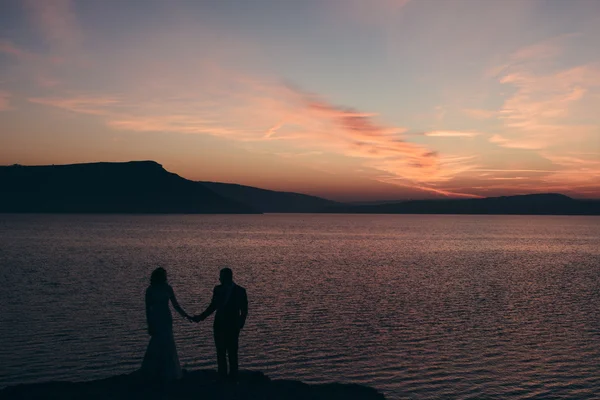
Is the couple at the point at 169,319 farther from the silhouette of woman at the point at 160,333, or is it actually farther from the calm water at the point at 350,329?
the calm water at the point at 350,329

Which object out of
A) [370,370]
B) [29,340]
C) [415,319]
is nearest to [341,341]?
[370,370]

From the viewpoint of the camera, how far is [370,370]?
806 inches

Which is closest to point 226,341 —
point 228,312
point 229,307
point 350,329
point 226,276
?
point 228,312

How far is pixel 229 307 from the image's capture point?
44.2 ft

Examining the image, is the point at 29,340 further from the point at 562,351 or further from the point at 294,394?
the point at 562,351

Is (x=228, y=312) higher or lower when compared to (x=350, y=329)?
higher

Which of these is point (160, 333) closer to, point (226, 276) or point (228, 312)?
point (228, 312)

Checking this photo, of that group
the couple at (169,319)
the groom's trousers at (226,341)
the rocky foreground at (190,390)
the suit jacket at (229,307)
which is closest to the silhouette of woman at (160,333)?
the couple at (169,319)

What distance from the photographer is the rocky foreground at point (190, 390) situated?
1330 cm

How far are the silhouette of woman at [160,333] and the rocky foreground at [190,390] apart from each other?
0.34 m

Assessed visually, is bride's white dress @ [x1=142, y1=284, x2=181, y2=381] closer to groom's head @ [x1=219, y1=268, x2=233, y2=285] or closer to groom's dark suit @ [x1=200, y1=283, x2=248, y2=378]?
groom's dark suit @ [x1=200, y1=283, x2=248, y2=378]

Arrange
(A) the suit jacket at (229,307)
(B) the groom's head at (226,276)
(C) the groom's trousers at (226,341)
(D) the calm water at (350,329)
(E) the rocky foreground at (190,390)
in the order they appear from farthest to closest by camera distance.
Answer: (D) the calm water at (350,329), (C) the groom's trousers at (226,341), (A) the suit jacket at (229,307), (E) the rocky foreground at (190,390), (B) the groom's head at (226,276)

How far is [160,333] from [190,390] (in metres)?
1.62

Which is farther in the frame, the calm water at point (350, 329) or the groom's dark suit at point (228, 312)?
the calm water at point (350, 329)
